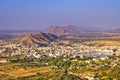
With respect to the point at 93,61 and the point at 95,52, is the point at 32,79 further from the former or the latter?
the point at 95,52

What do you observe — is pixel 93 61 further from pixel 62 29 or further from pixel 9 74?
pixel 62 29

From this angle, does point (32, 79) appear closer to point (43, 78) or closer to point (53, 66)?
point (43, 78)

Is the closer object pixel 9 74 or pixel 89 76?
pixel 89 76

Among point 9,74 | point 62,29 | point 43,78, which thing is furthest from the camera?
point 62,29

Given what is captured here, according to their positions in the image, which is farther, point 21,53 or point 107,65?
point 21,53

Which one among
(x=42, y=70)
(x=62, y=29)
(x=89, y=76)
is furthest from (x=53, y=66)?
(x=62, y=29)

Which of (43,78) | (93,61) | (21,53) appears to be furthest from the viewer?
(21,53)

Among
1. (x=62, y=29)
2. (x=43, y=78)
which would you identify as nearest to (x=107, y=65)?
(x=43, y=78)

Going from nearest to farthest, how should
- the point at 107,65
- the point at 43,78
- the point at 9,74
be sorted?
the point at 43,78, the point at 9,74, the point at 107,65

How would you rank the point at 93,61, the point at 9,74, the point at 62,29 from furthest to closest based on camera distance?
the point at 62,29
the point at 93,61
the point at 9,74
